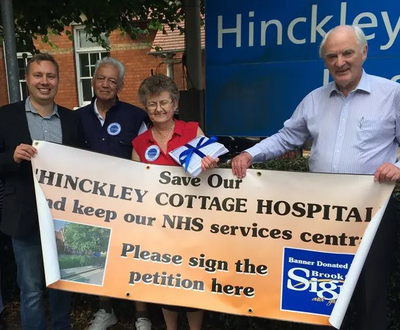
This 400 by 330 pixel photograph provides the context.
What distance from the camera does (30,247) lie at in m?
2.48

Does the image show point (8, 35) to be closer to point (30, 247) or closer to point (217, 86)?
point (30, 247)

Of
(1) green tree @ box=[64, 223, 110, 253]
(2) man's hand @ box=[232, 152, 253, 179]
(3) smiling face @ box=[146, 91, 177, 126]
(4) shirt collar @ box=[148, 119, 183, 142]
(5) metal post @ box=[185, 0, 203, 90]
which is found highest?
(5) metal post @ box=[185, 0, 203, 90]

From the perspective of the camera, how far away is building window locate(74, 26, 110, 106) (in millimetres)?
14039

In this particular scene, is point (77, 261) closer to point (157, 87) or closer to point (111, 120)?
point (111, 120)

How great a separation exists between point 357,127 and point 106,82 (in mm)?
1672

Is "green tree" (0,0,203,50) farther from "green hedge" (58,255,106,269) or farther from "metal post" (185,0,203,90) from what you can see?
"green hedge" (58,255,106,269)

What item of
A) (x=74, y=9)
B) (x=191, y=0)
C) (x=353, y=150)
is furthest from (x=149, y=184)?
(x=74, y=9)

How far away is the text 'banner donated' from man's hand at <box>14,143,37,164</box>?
72 millimetres

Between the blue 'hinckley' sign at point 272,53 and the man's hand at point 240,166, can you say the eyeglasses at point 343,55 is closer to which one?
the man's hand at point 240,166

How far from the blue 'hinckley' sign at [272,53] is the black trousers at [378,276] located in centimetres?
152

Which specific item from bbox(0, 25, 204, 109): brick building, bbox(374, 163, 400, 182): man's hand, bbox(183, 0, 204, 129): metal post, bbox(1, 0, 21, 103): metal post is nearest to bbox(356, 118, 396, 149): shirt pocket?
bbox(374, 163, 400, 182): man's hand

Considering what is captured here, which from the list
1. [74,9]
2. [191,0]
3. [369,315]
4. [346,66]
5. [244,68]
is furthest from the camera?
[74,9]

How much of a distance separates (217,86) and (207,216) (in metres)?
1.76

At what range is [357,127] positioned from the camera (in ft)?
6.82
